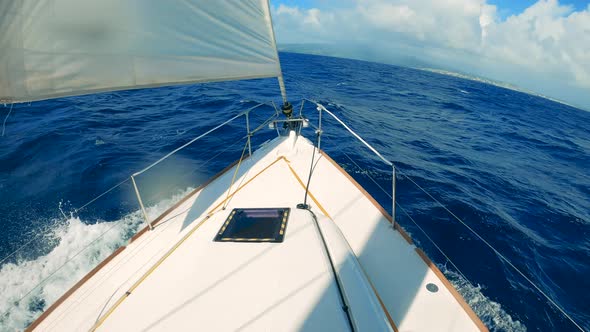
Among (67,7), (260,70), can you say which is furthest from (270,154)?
(67,7)

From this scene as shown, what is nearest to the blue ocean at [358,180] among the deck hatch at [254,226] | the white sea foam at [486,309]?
the white sea foam at [486,309]

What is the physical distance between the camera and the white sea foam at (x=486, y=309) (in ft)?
10.5

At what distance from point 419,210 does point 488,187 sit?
10.7 feet

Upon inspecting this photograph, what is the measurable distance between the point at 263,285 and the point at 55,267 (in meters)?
3.86

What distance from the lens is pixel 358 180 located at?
20.7 ft

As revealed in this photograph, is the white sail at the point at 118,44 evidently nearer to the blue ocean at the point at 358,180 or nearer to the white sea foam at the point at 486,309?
the blue ocean at the point at 358,180

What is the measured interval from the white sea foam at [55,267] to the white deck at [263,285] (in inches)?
34.2

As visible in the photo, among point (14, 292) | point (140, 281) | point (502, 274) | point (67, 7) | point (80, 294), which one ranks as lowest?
point (14, 292)

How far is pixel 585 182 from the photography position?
8.84 meters

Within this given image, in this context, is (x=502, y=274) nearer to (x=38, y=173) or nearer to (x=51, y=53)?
(x=51, y=53)

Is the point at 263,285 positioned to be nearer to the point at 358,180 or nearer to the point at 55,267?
the point at 55,267

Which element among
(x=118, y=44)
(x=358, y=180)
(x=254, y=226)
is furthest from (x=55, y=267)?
(x=358, y=180)

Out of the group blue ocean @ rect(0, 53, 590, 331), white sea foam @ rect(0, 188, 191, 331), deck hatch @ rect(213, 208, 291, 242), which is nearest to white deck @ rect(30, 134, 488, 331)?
deck hatch @ rect(213, 208, 291, 242)

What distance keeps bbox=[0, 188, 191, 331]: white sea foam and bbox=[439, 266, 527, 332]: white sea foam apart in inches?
186
